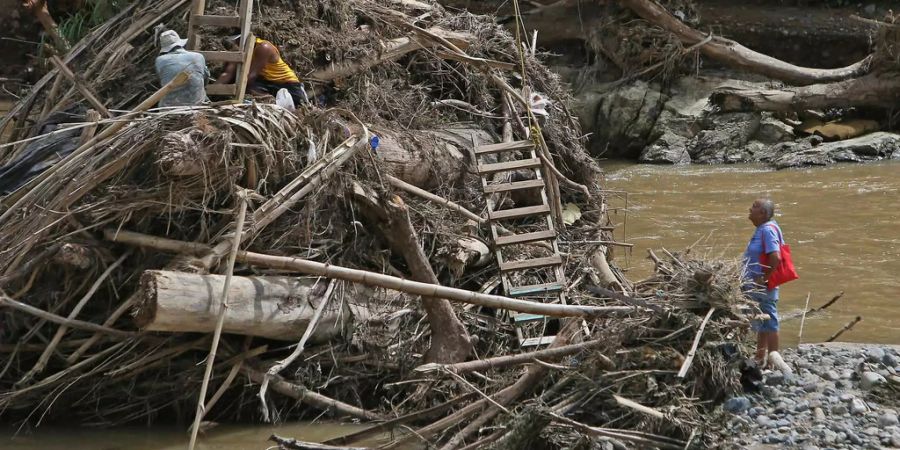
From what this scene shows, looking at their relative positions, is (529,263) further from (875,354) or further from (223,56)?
(223,56)

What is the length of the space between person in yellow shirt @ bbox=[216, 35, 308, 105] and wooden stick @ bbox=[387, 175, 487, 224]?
92 centimetres

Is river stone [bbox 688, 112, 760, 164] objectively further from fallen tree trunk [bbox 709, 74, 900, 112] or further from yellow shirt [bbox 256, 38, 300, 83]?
yellow shirt [bbox 256, 38, 300, 83]

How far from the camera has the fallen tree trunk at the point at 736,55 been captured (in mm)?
18109

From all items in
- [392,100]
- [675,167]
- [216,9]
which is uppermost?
[216,9]

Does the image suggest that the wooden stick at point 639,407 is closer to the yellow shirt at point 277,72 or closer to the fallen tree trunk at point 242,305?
the fallen tree trunk at point 242,305

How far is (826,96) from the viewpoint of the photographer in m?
17.6

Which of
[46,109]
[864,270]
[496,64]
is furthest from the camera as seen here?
[864,270]

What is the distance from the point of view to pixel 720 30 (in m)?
19.5

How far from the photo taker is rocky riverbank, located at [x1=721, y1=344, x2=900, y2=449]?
5.76 metres

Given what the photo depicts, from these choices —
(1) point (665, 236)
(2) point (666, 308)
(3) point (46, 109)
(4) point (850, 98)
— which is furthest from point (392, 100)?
(4) point (850, 98)

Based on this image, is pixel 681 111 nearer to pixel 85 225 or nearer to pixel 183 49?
pixel 183 49

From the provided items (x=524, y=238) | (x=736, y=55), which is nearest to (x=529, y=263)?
(x=524, y=238)

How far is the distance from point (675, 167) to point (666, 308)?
38.6 feet

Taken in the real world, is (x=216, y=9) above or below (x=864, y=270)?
above
